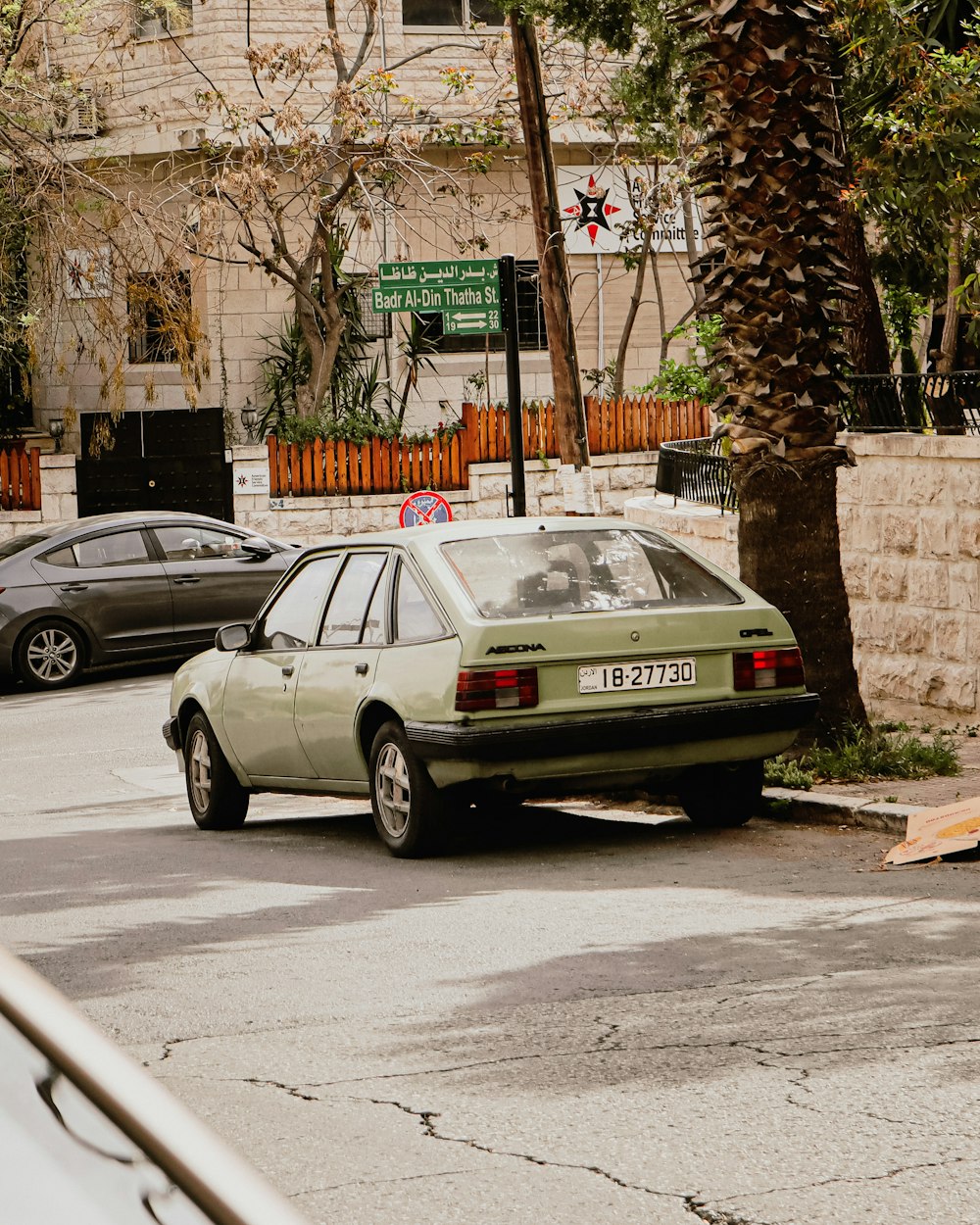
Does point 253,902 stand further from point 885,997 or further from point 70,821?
point 70,821

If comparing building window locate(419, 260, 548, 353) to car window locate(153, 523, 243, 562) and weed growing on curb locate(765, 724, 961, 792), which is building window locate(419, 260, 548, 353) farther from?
Answer: weed growing on curb locate(765, 724, 961, 792)

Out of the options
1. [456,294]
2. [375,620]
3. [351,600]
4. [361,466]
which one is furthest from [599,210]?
[375,620]

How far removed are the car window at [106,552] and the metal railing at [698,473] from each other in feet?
17.9

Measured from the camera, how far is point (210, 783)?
10.6m

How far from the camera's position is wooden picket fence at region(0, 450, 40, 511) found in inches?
1015

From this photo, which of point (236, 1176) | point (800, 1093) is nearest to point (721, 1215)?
point (800, 1093)

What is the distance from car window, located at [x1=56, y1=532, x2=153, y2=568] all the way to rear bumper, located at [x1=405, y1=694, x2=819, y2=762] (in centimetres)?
1116

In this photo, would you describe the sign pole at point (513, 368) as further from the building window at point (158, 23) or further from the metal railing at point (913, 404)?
the building window at point (158, 23)

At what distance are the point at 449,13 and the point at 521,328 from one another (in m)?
5.30

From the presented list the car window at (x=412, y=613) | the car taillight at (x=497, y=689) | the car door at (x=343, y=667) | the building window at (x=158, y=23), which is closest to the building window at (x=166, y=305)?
the building window at (x=158, y=23)

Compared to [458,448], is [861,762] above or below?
below

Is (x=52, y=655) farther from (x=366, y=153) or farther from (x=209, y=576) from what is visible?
(x=366, y=153)

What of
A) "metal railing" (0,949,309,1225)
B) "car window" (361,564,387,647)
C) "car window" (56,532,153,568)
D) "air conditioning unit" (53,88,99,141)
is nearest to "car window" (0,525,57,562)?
"car window" (56,532,153,568)

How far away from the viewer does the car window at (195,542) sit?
1925 centimetres
